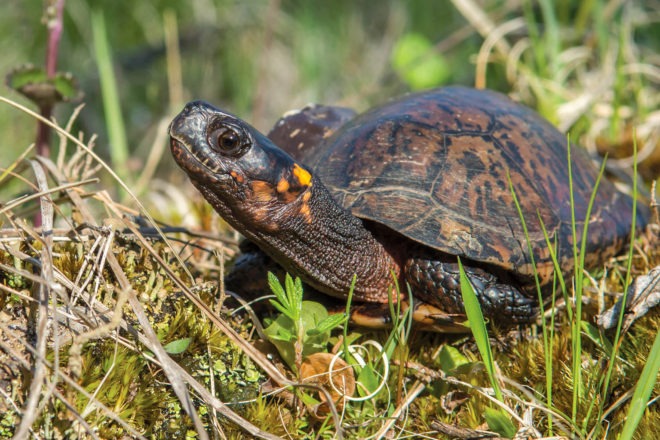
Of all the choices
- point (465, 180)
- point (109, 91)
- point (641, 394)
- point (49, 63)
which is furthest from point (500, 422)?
point (109, 91)

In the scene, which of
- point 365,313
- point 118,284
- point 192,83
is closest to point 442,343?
point 365,313

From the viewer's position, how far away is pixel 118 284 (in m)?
1.60

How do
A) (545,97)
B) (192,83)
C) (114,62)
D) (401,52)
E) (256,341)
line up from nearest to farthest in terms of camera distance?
(256,341), (545,97), (401,52), (114,62), (192,83)

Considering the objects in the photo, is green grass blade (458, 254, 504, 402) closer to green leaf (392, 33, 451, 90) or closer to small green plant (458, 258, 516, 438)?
small green plant (458, 258, 516, 438)

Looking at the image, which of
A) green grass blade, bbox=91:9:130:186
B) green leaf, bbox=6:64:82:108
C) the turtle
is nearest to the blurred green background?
green grass blade, bbox=91:9:130:186

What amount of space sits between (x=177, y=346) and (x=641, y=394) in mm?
1032

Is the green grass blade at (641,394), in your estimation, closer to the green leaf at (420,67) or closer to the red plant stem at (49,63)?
the red plant stem at (49,63)

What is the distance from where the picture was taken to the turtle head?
1.57 metres

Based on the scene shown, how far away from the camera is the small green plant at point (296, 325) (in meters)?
1.47

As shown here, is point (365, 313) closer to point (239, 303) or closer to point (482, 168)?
point (239, 303)

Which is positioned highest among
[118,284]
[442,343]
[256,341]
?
[118,284]

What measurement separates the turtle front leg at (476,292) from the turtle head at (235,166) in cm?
46

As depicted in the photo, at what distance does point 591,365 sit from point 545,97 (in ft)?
7.28

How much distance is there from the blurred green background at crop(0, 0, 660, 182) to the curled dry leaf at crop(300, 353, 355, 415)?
2736mm
